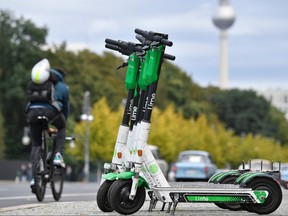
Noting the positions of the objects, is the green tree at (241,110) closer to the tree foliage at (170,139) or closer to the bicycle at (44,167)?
the tree foliage at (170,139)

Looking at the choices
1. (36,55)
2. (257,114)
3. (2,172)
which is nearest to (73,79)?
(36,55)

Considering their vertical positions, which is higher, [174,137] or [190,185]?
[174,137]

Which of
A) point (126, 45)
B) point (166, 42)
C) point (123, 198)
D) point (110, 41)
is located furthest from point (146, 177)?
point (110, 41)

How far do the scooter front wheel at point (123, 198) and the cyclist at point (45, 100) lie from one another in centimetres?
455

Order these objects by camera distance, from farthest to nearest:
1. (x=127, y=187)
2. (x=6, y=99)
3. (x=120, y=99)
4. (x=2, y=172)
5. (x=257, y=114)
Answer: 1. (x=257, y=114)
2. (x=120, y=99)
3. (x=6, y=99)
4. (x=2, y=172)
5. (x=127, y=187)

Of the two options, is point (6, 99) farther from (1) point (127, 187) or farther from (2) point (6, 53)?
(1) point (127, 187)

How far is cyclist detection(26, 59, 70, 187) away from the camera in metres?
18.6

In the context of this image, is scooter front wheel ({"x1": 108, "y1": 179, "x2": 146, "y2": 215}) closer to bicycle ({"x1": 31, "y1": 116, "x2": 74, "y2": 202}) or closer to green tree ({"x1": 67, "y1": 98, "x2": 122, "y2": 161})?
bicycle ({"x1": 31, "y1": 116, "x2": 74, "y2": 202})

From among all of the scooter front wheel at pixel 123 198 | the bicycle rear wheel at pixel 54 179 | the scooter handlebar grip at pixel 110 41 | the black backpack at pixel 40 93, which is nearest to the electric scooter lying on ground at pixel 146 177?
the scooter front wheel at pixel 123 198

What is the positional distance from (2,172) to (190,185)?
64.9m

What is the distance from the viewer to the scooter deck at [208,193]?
14312mm

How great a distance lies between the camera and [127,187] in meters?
14.3

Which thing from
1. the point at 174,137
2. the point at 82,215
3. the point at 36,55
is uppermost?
the point at 36,55

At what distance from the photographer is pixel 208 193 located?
14516 millimetres
